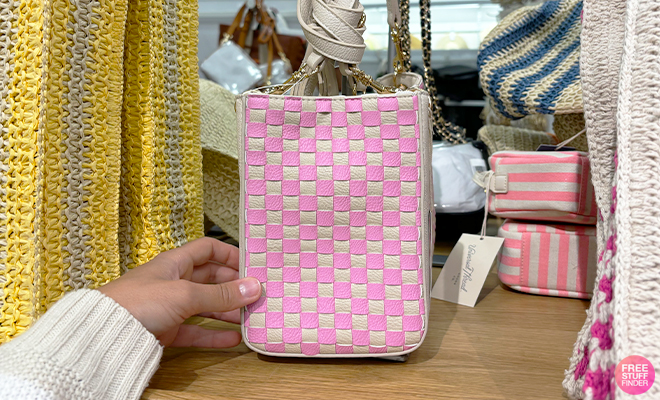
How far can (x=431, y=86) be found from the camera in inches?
30.7

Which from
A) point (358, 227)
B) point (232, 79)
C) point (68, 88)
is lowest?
point (358, 227)

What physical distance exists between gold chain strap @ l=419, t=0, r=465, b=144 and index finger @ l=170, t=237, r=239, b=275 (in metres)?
0.38

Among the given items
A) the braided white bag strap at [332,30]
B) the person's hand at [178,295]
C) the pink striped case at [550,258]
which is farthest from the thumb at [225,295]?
the pink striped case at [550,258]

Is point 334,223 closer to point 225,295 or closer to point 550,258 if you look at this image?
point 225,295

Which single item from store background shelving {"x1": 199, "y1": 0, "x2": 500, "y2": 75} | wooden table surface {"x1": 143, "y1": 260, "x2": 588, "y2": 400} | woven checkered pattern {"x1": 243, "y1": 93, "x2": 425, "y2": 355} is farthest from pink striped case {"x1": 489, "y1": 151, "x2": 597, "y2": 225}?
store background shelving {"x1": 199, "y1": 0, "x2": 500, "y2": 75}

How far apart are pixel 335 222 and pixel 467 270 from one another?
238mm

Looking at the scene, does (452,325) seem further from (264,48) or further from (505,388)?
(264,48)

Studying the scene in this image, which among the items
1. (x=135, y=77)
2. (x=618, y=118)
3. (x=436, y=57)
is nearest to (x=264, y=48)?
(x=436, y=57)

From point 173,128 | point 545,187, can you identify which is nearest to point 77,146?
point 173,128

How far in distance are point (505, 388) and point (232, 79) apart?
1.03 meters

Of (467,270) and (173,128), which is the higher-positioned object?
(173,128)

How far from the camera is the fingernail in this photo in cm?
41

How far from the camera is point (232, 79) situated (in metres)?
1.21

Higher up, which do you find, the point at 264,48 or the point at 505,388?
the point at 264,48
